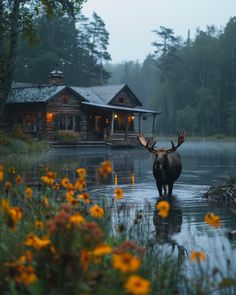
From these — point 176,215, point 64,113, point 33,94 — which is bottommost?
point 176,215

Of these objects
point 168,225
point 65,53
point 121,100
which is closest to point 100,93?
point 121,100

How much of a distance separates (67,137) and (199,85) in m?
61.7

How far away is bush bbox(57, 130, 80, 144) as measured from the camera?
46250mm

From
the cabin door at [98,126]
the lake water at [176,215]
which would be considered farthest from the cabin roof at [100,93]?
the lake water at [176,215]

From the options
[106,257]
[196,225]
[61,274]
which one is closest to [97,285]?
[61,274]

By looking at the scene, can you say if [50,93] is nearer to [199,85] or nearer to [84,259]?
[84,259]

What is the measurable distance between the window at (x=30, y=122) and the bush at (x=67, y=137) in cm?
345

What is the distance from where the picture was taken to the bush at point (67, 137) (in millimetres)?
46250

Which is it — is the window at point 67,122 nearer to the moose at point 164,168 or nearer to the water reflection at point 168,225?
the moose at point 164,168

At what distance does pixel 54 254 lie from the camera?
4039 millimetres

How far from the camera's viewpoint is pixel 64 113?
49781 millimetres

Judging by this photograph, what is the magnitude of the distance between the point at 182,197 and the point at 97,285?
10494 mm

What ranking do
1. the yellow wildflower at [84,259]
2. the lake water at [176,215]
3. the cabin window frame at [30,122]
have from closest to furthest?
the yellow wildflower at [84,259], the lake water at [176,215], the cabin window frame at [30,122]

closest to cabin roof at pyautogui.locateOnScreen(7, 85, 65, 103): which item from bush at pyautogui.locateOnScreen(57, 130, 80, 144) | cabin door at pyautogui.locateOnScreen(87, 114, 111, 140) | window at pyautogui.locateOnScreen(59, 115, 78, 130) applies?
window at pyautogui.locateOnScreen(59, 115, 78, 130)
